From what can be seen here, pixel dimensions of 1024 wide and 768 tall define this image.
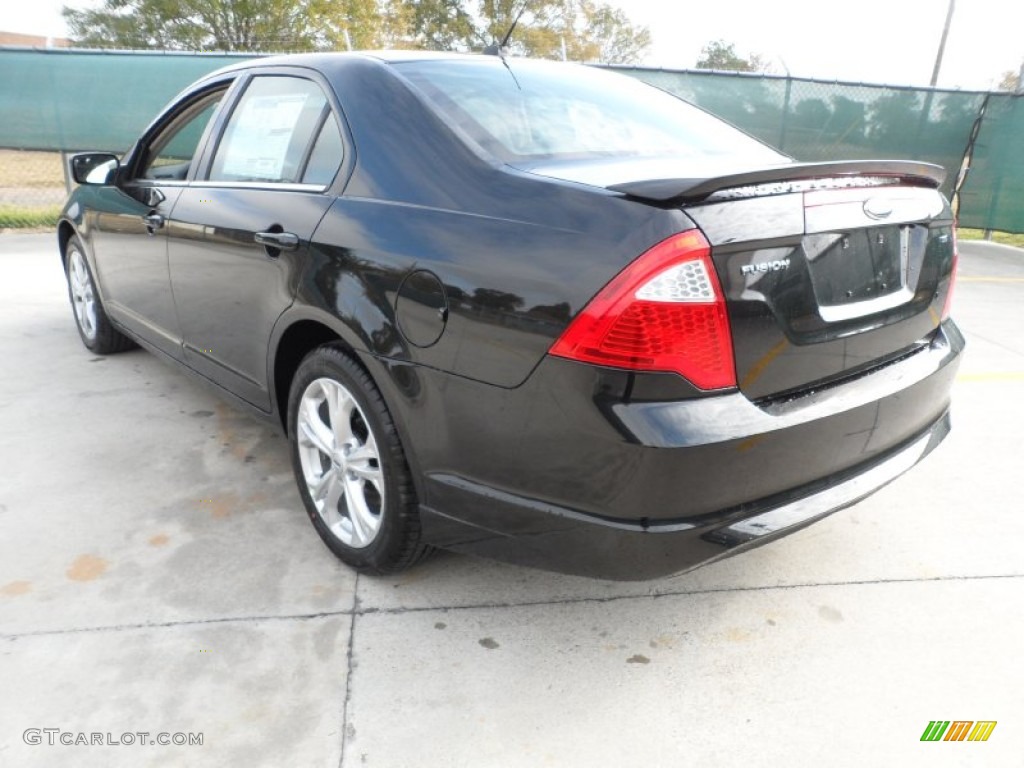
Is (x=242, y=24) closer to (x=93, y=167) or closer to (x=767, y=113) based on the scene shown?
(x=767, y=113)

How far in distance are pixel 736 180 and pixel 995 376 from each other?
12.0 ft

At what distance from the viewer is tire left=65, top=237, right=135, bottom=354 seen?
4.54 m

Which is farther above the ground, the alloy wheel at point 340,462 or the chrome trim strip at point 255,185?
the chrome trim strip at point 255,185

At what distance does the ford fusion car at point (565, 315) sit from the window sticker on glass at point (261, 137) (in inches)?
0.7

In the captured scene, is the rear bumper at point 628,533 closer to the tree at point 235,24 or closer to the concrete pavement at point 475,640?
the concrete pavement at point 475,640

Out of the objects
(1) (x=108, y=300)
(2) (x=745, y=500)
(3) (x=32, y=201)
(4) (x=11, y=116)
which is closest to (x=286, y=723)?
(2) (x=745, y=500)

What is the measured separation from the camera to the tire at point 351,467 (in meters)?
2.22

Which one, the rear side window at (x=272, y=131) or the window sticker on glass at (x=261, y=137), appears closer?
the rear side window at (x=272, y=131)

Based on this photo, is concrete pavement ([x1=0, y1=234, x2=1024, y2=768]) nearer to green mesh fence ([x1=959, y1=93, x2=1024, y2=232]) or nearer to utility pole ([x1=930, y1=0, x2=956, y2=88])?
green mesh fence ([x1=959, y1=93, x2=1024, y2=232])

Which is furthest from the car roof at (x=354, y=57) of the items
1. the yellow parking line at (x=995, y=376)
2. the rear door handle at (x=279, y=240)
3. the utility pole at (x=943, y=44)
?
the utility pole at (x=943, y=44)

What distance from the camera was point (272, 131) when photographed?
2.86m

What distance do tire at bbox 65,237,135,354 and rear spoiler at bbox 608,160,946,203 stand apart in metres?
3.75

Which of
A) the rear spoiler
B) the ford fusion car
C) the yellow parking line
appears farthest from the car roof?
the yellow parking line

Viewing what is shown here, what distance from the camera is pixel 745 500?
1.81 meters
